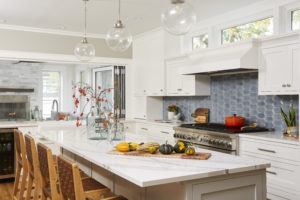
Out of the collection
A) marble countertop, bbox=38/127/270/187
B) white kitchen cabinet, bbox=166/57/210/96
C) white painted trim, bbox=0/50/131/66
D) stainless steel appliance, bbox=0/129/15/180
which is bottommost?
stainless steel appliance, bbox=0/129/15/180

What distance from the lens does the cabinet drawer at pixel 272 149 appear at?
Result: 10.5 feet

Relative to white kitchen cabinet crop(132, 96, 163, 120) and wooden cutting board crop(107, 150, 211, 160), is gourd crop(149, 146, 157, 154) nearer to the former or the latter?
wooden cutting board crop(107, 150, 211, 160)

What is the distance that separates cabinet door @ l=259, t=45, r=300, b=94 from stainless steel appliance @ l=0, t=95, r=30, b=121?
4.76 meters

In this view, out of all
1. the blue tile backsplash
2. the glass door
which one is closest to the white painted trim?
the glass door

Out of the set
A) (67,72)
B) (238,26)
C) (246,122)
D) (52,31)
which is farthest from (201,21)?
(67,72)

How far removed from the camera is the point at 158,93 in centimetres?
579

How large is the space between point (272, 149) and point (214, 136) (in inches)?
35.7

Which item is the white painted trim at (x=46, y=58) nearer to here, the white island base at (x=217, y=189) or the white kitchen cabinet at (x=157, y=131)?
the white kitchen cabinet at (x=157, y=131)

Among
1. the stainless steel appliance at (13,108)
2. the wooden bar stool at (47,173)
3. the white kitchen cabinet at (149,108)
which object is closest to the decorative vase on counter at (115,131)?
the wooden bar stool at (47,173)

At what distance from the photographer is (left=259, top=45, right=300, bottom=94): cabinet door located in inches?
136

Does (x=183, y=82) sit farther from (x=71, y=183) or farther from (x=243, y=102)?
(x=71, y=183)

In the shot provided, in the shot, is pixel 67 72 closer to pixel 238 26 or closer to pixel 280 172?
pixel 238 26

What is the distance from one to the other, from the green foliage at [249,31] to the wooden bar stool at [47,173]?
3.29 metres

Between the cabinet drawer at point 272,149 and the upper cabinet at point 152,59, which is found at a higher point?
the upper cabinet at point 152,59
